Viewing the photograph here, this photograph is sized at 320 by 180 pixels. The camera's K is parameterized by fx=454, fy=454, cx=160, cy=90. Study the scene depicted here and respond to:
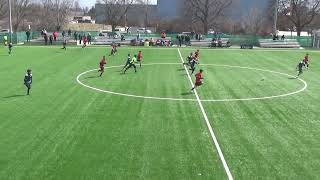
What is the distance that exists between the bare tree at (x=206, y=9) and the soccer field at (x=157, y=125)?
6330 cm

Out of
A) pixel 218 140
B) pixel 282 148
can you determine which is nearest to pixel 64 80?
pixel 218 140

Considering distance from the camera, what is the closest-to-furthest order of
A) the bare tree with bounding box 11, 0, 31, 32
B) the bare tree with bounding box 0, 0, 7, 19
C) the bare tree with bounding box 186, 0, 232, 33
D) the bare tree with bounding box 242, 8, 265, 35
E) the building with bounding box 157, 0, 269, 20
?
the bare tree with bounding box 186, 0, 232, 33 < the bare tree with bounding box 0, 0, 7, 19 < the bare tree with bounding box 242, 8, 265, 35 < the bare tree with bounding box 11, 0, 31, 32 < the building with bounding box 157, 0, 269, 20

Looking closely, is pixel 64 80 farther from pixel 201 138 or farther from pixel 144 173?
pixel 144 173

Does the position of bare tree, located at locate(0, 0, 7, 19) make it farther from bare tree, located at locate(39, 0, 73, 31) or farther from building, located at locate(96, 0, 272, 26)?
building, located at locate(96, 0, 272, 26)

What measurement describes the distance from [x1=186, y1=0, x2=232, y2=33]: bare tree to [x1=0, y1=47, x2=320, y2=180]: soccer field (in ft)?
208

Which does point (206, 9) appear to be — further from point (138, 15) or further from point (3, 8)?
point (3, 8)

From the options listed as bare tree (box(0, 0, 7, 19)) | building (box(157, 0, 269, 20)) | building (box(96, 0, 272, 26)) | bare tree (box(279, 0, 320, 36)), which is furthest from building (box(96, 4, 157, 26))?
bare tree (box(279, 0, 320, 36))

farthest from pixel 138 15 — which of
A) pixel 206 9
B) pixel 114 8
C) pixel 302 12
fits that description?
pixel 302 12

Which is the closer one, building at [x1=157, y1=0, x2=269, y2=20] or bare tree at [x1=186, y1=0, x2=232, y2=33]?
bare tree at [x1=186, y1=0, x2=232, y2=33]

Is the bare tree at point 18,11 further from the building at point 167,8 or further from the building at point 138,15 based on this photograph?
the building at point 167,8

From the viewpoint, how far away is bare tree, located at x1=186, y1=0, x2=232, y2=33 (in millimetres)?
102188

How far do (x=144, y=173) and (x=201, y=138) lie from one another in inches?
187

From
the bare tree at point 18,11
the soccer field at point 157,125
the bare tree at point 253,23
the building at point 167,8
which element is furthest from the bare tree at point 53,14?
the soccer field at point 157,125

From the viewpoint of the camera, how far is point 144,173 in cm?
1573
